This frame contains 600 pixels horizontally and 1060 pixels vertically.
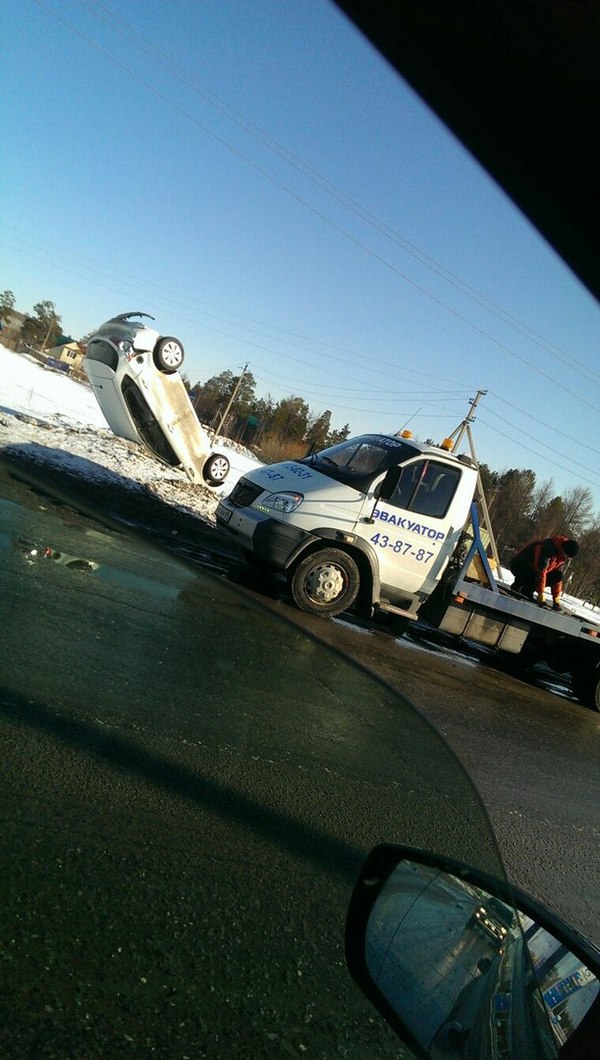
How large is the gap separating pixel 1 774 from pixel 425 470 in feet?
24.3

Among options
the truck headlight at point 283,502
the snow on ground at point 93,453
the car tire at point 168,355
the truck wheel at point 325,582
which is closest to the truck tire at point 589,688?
the truck wheel at point 325,582

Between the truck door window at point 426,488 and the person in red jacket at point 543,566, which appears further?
the person in red jacket at point 543,566

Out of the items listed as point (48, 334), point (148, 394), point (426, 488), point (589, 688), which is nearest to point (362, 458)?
A: point (426, 488)


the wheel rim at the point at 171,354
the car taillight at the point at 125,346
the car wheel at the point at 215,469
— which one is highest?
the wheel rim at the point at 171,354

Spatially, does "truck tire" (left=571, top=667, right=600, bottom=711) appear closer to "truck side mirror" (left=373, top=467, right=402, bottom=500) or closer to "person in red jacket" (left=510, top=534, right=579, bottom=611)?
"person in red jacket" (left=510, top=534, right=579, bottom=611)

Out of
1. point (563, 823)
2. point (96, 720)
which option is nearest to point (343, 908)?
point (96, 720)

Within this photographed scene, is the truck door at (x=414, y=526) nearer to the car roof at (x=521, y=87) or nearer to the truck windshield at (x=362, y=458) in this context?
the truck windshield at (x=362, y=458)

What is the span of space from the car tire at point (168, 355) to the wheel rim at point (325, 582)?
23.6 feet

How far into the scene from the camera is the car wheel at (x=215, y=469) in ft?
49.7

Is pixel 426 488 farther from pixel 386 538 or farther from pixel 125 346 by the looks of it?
pixel 125 346

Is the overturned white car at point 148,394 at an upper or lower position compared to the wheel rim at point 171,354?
lower

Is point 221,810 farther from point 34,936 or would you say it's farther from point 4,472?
point 4,472

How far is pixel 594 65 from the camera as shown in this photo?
5.92 ft

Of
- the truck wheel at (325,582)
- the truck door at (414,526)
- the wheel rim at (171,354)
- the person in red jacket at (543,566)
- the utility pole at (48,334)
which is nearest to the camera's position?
the truck wheel at (325,582)
